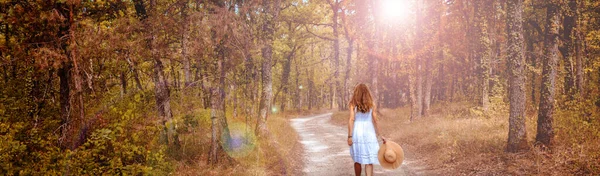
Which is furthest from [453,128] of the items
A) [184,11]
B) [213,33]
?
[184,11]

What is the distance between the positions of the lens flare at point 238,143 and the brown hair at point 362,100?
4282 mm

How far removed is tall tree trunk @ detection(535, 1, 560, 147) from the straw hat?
5.05 meters

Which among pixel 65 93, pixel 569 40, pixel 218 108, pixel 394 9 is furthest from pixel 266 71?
pixel 569 40

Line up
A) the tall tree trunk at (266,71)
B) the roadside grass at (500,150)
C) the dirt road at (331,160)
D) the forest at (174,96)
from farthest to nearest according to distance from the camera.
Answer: the tall tree trunk at (266,71)
the dirt road at (331,160)
the roadside grass at (500,150)
the forest at (174,96)

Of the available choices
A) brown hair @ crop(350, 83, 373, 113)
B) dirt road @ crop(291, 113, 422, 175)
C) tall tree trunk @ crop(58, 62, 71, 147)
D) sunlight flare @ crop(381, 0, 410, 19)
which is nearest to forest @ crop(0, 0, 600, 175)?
tall tree trunk @ crop(58, 62, 71, 147)

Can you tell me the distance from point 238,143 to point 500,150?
748cm

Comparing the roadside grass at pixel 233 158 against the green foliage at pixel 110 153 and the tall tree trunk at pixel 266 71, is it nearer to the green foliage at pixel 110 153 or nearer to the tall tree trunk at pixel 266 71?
the green foliage at pixel 110 153

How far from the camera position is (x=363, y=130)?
6.57m

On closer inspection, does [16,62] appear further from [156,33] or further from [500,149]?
[500,149]

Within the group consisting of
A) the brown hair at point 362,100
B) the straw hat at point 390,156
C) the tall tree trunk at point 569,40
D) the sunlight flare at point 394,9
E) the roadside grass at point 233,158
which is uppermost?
the sunlight flare at point 394,9

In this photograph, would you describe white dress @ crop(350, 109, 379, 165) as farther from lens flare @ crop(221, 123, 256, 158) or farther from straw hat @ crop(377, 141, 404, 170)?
lens flare @ crop(221, 123, 256, 158)

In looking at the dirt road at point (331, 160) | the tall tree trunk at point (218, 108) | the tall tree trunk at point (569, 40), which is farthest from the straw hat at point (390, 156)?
the tall tree trunk at point (569, 40)

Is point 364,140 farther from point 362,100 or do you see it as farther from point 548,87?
point 548,87

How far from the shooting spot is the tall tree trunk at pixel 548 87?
895cm
